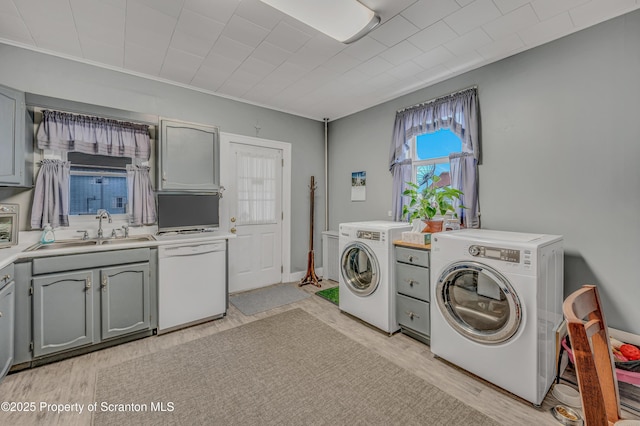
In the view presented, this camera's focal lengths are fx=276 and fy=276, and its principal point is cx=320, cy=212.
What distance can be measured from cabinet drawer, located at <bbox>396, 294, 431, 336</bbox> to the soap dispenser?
3.29 meters

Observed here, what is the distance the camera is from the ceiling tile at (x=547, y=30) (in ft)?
6.91

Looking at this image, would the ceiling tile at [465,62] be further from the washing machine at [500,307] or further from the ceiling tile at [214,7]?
the ceiling tile at [214,7]

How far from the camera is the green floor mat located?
3562 mm

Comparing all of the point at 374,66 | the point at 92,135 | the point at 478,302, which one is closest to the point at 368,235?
the point at 478,302

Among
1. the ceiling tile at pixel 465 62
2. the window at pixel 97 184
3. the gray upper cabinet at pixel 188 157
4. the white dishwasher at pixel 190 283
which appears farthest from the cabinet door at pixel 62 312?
the ceiling tile at pixel 465 62

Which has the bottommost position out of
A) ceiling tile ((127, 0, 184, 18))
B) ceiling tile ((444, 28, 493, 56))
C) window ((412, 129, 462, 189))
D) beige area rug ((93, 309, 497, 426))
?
beige area rug ((93, 309, 497, 426))

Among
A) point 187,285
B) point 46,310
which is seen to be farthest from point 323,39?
point 46,310

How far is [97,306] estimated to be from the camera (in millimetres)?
2334

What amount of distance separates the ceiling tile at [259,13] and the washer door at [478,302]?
229 cm

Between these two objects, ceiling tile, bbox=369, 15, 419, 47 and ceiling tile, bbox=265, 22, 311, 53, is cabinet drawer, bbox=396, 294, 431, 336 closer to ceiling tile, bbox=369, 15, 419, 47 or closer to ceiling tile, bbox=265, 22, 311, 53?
ceiling tile, bbox=369, 15, 419, 47

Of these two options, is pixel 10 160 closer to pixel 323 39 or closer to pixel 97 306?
pixel 97 306

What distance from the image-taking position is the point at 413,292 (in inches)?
101

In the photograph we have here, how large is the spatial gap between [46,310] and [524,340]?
346 cm

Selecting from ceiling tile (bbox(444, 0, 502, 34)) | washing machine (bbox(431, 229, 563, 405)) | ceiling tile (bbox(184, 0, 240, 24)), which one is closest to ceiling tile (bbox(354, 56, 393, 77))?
ceiling tile (bbox(444, 0, 502, 34))
